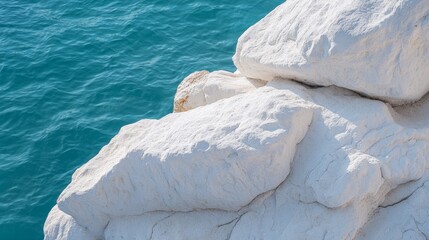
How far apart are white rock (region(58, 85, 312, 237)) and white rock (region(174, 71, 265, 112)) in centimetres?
101

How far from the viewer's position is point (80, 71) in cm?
1436

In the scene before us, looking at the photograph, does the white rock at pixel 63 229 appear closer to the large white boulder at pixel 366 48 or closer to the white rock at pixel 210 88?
the white rock at pixel 210 88

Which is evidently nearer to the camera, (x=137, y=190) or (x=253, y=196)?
(x=253, y=196)

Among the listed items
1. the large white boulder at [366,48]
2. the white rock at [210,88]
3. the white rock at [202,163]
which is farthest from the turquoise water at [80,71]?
the large white boulder at [366,48]

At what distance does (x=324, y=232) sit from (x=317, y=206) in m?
0.33

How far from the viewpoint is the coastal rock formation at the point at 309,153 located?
7.20m

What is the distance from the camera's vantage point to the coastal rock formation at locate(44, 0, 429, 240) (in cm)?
720

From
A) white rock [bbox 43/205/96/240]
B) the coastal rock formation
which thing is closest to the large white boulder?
the coastal rock formation

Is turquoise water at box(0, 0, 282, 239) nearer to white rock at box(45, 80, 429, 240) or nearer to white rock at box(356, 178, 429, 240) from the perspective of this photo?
white rock at box(45, 80, 429, 240)

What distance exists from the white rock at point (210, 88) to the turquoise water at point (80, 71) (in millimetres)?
3033

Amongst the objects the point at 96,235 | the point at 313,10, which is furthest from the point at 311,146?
the point at 96,235

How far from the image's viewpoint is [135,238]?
8.14 metres

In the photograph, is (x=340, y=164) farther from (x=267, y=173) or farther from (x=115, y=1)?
(x=115, y=1)

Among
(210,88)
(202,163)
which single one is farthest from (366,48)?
(210,88)
